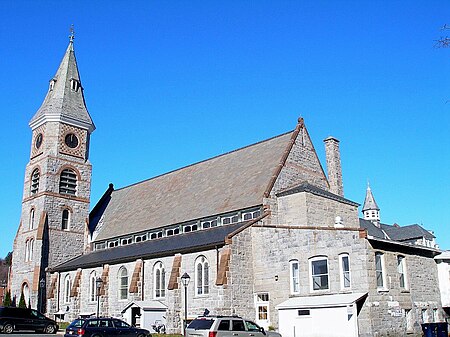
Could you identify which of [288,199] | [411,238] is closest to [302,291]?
[288,199]

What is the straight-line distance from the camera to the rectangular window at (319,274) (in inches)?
1032

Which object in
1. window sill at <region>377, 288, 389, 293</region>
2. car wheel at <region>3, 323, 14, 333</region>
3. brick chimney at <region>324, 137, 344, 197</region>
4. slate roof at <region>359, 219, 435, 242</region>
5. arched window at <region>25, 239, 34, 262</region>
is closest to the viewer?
window sill at <region>377, 288, 389, 293</region>

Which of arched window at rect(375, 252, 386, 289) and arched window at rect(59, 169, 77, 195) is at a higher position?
arched window at rect(59, 169, 77, 195)

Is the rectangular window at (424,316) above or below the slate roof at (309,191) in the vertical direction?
below

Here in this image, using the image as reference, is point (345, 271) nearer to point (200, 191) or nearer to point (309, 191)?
point (309, 191)

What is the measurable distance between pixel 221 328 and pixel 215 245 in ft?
37.9

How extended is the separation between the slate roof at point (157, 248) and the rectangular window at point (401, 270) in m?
9.87

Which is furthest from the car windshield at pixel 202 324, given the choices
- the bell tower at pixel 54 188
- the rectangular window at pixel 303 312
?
the bell tower at pixel 54 188

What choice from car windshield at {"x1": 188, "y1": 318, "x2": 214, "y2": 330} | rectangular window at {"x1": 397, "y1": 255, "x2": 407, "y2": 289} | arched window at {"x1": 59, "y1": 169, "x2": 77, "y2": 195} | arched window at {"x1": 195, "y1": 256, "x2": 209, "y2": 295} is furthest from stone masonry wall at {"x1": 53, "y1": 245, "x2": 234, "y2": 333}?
arched window at {"x1": 59, "y1": 169, "x2": 77, "y2": 195}

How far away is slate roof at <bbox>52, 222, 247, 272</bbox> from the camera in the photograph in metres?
32.4

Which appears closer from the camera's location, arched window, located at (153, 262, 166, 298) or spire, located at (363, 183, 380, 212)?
arched window, located at (153, 262, 166, 298)

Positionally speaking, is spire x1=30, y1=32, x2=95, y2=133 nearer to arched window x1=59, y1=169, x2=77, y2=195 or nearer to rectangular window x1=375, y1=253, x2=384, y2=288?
arched window x1=59, y1=169, x2=77, y2=195

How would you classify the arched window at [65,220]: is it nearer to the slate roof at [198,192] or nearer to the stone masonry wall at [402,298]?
the slate roof at [198,192]

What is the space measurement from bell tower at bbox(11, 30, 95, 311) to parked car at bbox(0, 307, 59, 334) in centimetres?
1338
